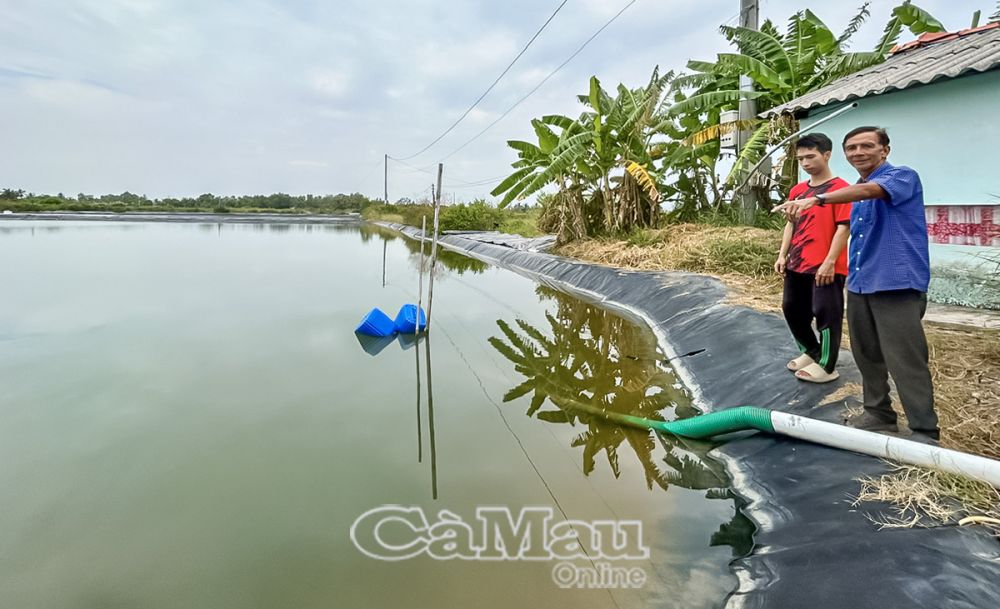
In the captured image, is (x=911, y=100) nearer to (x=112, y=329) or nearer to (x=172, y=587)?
(x=172, y=587)

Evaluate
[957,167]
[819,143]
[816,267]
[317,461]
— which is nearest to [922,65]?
[957,167]

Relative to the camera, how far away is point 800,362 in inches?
119

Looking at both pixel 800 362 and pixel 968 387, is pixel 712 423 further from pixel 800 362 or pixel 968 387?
pixel 968 387

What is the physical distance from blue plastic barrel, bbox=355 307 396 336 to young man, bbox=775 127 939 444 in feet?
14.2

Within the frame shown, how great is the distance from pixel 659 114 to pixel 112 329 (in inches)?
341

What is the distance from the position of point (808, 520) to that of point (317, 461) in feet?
7.74

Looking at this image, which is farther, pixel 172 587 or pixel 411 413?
pixel 411 413

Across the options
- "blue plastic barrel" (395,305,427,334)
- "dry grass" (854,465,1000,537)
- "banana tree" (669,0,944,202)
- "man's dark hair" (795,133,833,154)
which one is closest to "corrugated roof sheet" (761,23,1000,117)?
"banana tree" (669,0,944,202)

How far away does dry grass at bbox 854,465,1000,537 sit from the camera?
163 cm

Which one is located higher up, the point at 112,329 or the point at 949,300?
the point at 949,300

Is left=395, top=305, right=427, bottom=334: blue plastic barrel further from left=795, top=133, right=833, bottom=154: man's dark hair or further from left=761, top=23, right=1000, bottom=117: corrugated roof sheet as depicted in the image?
left=761, top=23, right=1000, bottom=117: corrugated roof sheet

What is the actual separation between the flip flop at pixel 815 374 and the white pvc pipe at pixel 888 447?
0.52 meters

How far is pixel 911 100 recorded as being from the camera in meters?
4.77

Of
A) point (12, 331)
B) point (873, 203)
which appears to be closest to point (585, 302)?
point (873, 203)
